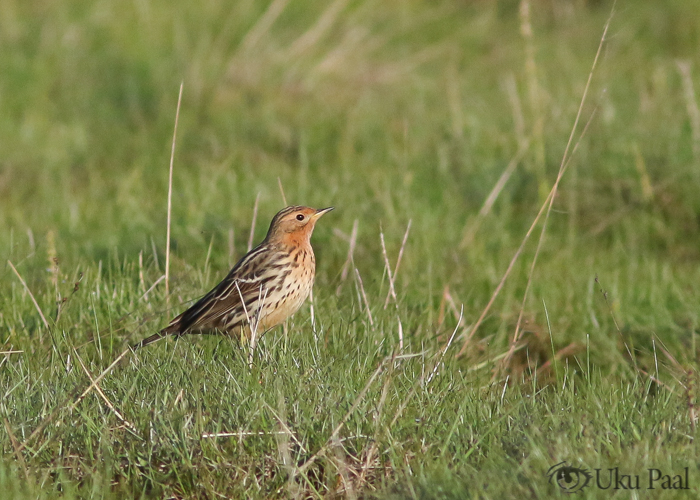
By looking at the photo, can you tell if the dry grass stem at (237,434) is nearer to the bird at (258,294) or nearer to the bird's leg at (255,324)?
the bird's leg at (255,324)

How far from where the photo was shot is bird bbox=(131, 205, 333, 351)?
4797 millimetres

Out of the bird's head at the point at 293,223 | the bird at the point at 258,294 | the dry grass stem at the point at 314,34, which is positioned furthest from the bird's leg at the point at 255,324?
the dry grass stem at the point at 314,34

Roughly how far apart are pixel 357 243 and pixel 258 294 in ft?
5.47

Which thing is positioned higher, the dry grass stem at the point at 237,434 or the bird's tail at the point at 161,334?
the dry grass stem at the point at 237,434

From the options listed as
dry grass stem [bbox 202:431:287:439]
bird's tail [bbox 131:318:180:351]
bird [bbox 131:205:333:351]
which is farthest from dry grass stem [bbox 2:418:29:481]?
bird [bbox 131:205:333:351]

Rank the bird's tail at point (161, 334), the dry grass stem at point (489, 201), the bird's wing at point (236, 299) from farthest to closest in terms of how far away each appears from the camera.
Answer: the dry grass stem at point (489, 201) → the bird's wing at point (236, 299) → the bird's tail at point (161, 334)

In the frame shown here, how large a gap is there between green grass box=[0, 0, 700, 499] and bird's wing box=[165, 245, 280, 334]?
12cm

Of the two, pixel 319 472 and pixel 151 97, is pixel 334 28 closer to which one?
pixel 151 97

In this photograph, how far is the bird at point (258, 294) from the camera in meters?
4.80

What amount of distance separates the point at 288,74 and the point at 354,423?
23.8 feet

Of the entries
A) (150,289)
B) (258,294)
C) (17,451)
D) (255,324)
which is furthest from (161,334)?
(17,451)

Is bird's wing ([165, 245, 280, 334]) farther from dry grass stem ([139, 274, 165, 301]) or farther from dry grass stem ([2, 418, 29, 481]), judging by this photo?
dry grass stem ([2, 418, 29, 481])

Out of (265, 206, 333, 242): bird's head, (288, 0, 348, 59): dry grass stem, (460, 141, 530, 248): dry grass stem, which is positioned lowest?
(460, 141, 530, 248): dry grass stem

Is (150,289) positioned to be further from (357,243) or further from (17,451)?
(357,243)
